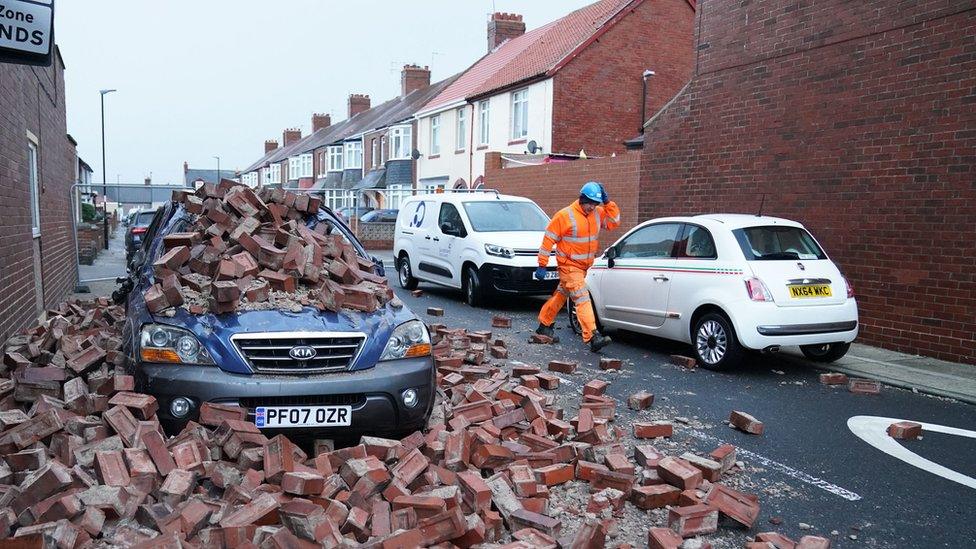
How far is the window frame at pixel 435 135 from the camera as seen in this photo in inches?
1346

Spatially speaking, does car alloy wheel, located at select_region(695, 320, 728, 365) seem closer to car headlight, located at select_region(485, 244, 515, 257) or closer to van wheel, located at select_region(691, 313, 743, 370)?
van wheel, located at select_region(691, 313, 743, 370)

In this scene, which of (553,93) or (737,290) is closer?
(737,290)

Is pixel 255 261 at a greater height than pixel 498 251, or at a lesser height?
greater

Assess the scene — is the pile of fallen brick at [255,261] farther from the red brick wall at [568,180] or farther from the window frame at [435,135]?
the window frame at [435,135]

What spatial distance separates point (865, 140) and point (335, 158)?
45305mm

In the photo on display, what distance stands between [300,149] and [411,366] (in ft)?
206

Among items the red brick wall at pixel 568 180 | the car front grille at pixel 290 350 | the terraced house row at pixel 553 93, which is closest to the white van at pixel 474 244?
the red brick wall at pixel 568 180

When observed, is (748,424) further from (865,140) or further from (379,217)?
(379,217)

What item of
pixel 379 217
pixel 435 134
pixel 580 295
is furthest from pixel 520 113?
pixel 580 295

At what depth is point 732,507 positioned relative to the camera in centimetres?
400

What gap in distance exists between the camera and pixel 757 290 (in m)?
7.39

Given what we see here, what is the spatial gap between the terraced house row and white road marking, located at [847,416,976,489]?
678 inches

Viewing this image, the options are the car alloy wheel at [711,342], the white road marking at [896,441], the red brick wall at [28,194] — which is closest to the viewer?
the white road marking at [896,441]

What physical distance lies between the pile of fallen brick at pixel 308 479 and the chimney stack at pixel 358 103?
5496 cm
